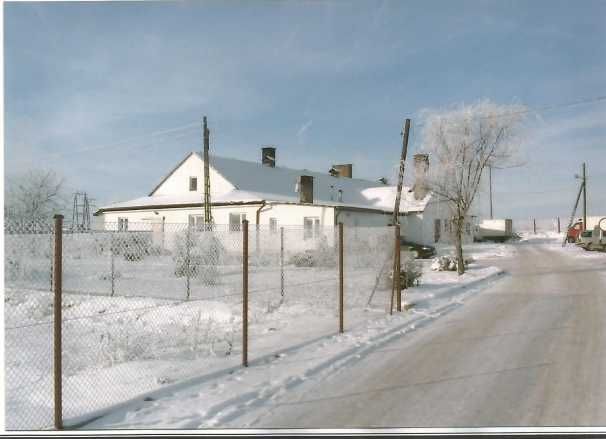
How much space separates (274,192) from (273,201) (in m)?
4.38

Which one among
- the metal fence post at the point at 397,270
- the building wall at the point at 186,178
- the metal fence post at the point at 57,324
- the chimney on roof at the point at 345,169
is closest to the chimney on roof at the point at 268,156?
the building wall at the point at 186,178

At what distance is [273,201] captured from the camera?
92.0 feet

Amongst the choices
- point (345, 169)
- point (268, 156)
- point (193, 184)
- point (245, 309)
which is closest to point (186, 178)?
point (193, 184)

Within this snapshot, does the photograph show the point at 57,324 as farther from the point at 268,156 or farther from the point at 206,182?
the point at 268,156

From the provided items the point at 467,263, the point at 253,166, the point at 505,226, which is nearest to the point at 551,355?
the point at 467,263

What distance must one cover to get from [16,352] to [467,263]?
1972 cm

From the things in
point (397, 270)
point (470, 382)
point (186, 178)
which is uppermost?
point (186, 178)

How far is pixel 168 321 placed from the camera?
9422mm

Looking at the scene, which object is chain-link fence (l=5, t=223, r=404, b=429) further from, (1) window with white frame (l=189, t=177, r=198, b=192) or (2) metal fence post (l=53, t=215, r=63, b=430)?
(1) window with white frame (l=189, t=177, r=198, b=192)

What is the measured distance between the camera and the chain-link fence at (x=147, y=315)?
18.6 ft

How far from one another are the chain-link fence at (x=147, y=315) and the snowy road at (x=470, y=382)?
1.55 m

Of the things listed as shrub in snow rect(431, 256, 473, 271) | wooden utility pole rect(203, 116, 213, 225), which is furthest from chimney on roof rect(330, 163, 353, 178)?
shrub in snow rect(431, 256, 473, 271)

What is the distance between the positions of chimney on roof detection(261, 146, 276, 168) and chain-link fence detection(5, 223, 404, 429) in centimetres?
1904

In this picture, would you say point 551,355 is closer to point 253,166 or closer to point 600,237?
point 253,166
